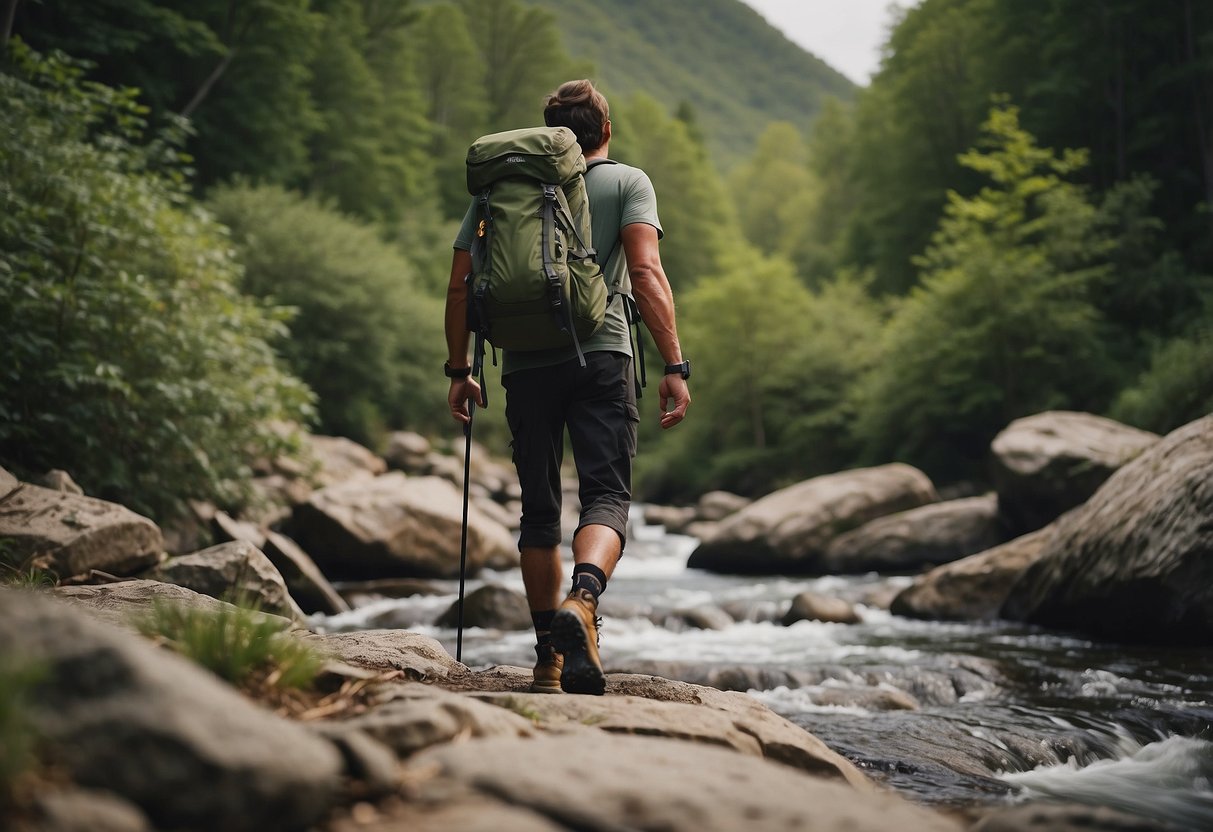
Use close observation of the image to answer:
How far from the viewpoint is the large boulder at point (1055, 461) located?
11172 millimetres

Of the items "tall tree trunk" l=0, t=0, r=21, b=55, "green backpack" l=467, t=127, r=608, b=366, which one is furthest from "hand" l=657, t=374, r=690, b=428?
"tall tree trunk" l=0, t=0, r=21, b=55

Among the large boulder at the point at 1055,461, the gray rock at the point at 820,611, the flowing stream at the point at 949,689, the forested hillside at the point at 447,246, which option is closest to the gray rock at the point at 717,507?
the forested hillside at the point at 447,246

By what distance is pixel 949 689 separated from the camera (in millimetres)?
6465

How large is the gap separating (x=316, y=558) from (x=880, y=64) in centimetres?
3528

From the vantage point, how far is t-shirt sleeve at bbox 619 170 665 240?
12.1ft

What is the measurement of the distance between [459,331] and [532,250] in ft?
1.95

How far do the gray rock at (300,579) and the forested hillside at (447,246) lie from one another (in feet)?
3.02

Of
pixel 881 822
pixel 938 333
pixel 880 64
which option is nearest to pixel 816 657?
pixel 881 822

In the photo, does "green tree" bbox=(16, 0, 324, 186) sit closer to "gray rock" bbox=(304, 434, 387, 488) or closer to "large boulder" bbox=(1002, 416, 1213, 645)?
"gray rock" bbox=(304, 434, 387, 488)

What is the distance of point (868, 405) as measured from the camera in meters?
24.0

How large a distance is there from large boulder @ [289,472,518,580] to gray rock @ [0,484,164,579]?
482cm

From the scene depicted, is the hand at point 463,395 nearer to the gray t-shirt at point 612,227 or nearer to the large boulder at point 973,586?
the gray t-shirt at point 612,227

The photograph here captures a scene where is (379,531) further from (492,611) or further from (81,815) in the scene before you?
(81,815)

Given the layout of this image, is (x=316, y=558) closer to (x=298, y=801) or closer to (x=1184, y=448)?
(x=1184, y=448)
